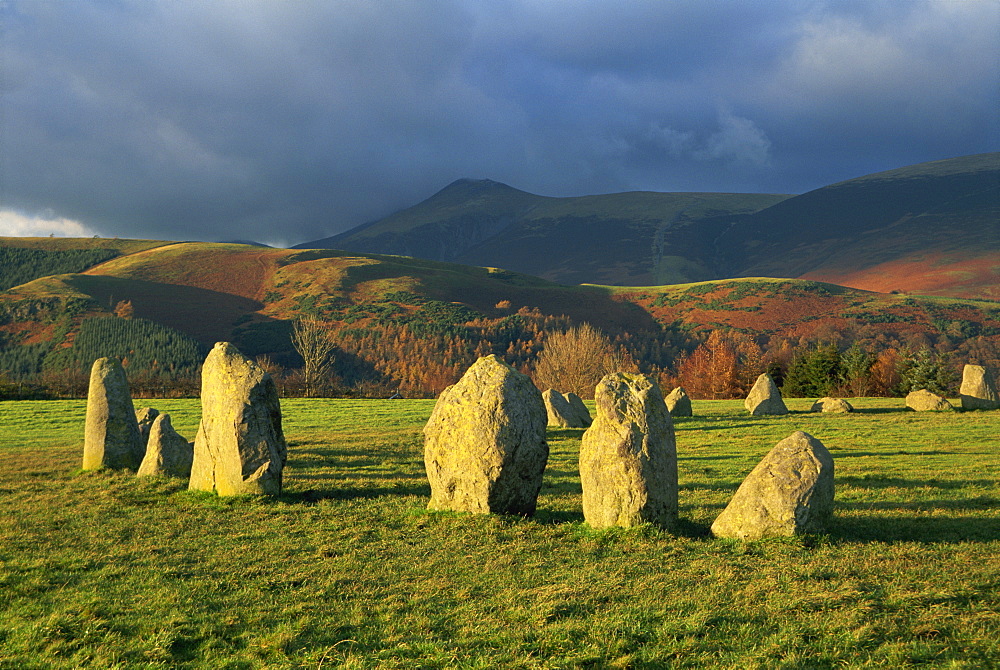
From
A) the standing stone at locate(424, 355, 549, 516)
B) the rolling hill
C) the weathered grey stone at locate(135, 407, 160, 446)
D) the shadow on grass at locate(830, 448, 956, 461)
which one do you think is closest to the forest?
the rolling hill

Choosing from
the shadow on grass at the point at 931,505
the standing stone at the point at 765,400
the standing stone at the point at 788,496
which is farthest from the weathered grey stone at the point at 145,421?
the standing stone at the point at 765,400

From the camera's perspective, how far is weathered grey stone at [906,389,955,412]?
3303 centimetres

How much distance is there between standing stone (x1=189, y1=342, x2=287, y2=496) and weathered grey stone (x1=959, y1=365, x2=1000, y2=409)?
109 ft

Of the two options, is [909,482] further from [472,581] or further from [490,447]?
[472,581]

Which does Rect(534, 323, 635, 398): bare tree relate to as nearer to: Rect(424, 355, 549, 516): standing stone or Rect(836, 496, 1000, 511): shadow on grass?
Rect(836, 496, 1000, 511): shadow on grass

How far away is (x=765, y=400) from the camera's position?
1330 inches

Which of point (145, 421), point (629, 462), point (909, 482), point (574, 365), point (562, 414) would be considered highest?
point (574, 365)

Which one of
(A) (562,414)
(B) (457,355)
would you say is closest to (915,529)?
(A) (562,414)

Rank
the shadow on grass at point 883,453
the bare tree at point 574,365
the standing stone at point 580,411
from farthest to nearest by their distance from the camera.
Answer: the bare tree at point 574,365 < the standing stone at point 580,411 < the shadow on grass at point 883,453

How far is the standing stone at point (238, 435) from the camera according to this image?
1501 centimetres

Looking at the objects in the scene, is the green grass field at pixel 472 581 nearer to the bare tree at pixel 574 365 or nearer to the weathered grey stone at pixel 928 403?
the weathered grey stone at pixel 928 403

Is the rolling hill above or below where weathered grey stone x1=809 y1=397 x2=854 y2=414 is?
above

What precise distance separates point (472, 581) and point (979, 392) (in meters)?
33.9

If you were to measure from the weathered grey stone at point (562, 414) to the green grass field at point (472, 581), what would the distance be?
40.9ft
